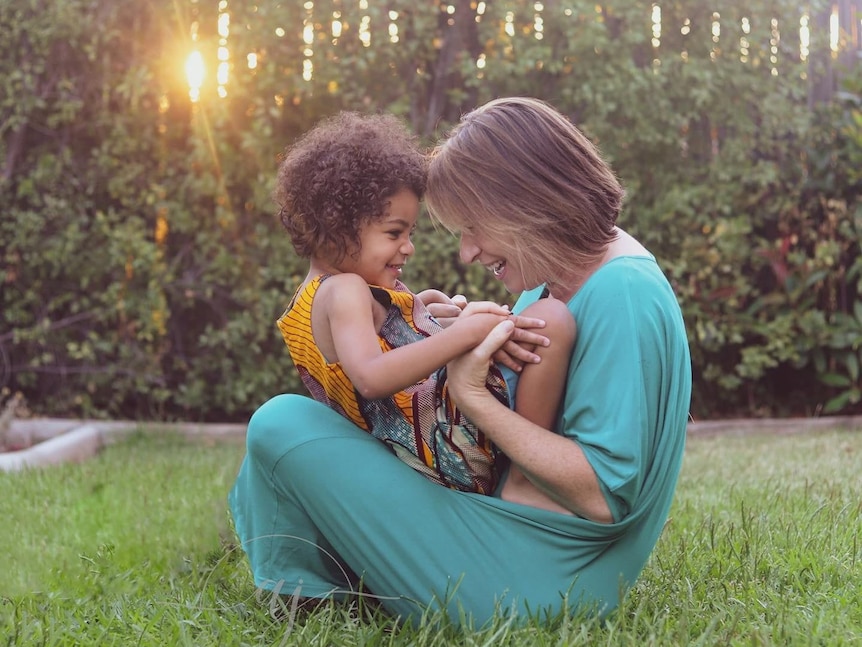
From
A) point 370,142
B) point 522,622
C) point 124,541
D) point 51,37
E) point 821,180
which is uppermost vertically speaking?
point 51,37

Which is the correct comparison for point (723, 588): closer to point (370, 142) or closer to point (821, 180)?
point (370, 142)

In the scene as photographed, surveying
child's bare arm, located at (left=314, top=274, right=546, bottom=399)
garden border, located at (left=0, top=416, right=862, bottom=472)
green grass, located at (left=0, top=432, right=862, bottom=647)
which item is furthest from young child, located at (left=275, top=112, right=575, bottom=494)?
garden border, located at (left=0, top=416, right=862, bottom=472)

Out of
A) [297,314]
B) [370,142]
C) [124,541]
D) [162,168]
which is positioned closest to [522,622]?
[297,314]

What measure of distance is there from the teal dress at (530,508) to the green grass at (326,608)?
9cm

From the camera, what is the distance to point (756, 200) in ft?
19.7

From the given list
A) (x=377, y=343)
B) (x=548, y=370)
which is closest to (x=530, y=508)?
(x=548, y=370)

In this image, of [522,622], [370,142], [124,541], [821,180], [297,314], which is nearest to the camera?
[522,622]

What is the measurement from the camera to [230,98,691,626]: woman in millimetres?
2043

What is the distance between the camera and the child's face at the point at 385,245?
2.48m

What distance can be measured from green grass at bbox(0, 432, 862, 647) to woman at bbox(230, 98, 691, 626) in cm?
10

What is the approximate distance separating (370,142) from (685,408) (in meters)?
1.02

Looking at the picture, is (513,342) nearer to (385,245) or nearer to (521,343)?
(521,343)

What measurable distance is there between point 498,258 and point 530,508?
56 cm

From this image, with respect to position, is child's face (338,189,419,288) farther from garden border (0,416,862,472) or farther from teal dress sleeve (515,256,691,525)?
garden border (0,416,862,472)
